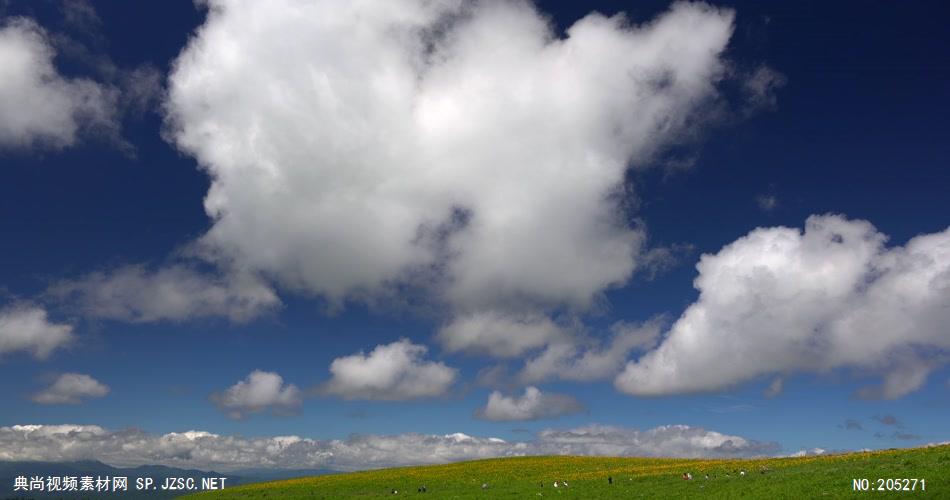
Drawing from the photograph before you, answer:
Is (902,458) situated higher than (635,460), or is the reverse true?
(902,458)

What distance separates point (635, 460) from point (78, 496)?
71.3 metres

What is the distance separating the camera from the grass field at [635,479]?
36219 millimetres

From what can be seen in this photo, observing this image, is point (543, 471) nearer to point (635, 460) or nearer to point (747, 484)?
point (635, 460)

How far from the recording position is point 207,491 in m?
73.6

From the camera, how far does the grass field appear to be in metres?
36.2

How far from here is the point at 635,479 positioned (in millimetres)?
54969

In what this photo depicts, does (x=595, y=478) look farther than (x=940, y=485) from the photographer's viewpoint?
Yes

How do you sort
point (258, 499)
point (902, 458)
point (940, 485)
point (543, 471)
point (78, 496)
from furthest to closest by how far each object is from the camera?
point (543, 471) → point (78, 496) → point (258, 499) → point (902, 458) → point (940, 485)

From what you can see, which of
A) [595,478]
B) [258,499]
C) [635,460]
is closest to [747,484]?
[595,478]

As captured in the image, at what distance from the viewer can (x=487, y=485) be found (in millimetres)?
61406

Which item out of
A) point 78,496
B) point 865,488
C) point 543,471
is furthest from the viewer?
point 543,471

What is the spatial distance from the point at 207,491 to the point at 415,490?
30152 millimetres

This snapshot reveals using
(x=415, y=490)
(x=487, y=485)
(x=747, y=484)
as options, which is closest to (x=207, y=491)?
(x=415, y=490)

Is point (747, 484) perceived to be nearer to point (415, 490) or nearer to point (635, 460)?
point (415, 490)
